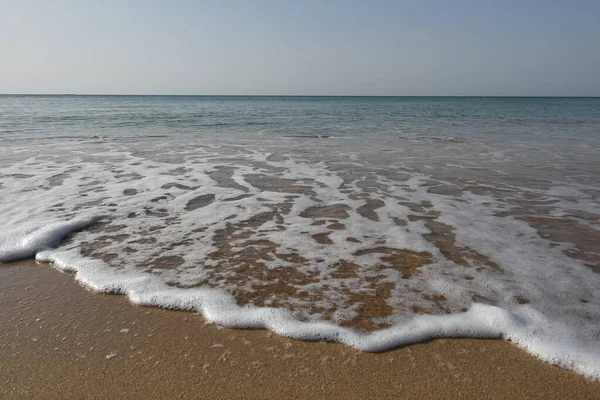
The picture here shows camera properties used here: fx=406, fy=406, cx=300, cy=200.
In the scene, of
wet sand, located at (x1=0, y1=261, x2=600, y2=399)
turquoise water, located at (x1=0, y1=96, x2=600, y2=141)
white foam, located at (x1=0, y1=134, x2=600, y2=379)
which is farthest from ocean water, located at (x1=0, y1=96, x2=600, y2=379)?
turquoise water, located at (x1=0, y1=96, x2=600, y2=141)

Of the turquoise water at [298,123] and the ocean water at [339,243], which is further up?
the turquoise water at [298,123]

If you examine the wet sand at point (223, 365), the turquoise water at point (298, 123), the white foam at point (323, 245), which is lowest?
the wet sand at point (223, 365)

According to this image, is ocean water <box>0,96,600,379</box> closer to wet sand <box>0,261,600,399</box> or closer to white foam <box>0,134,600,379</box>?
white foam <box>0,134,600,379</box>

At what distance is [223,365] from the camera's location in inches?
84.6

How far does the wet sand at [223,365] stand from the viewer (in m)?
1.97

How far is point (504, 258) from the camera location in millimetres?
3584

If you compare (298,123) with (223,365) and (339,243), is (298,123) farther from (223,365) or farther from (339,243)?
(223,365)

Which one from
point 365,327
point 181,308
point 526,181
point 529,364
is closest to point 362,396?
point 365,327

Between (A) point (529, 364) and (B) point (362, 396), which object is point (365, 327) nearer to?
(B) point (362, 396)

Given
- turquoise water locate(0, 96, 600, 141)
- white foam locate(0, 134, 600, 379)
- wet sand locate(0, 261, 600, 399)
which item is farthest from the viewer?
turquoise water locate(0, 96, 600, 141)

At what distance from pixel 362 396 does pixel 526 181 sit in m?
6.14

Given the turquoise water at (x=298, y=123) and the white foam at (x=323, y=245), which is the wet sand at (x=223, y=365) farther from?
the turquoise water at (x=298, y=123)

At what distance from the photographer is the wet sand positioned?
1.97 metres

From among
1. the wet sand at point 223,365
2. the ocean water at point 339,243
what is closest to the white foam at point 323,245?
the ocean water at point 339,243
